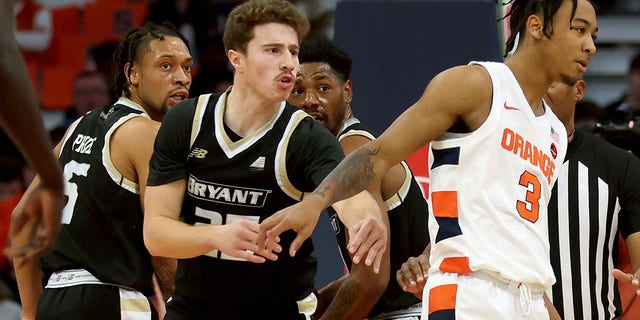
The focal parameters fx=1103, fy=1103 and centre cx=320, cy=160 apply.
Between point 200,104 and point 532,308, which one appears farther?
point 200,104

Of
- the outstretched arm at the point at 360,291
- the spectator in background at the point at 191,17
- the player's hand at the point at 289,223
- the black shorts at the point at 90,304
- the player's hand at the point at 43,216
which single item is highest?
the player's hand at the point at 43,216

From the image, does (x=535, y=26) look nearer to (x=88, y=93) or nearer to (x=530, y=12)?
(x=530, y=12)

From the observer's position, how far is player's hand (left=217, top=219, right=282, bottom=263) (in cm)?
406

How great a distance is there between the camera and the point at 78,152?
5.66m

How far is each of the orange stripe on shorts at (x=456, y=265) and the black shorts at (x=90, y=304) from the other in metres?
1.97

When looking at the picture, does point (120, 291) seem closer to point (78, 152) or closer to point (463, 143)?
point (78, 152)

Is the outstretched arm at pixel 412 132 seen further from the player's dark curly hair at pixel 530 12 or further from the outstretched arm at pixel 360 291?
the outstretched arm at pixel 360 291

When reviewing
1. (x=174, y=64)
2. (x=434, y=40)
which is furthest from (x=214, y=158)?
(x=434, y=40)

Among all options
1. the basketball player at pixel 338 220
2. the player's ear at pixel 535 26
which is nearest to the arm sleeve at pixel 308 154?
the basketball player at pixel 338 220

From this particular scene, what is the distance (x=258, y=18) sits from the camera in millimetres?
4961

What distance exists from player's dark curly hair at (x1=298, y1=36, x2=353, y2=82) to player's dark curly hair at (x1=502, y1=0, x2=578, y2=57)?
2.10m

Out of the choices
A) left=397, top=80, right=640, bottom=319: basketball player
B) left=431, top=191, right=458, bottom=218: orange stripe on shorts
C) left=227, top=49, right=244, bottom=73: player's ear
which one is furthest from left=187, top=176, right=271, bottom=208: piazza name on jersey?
left=397, top=80, right=640, bottom=319: basketball player

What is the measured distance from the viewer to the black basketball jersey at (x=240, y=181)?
185 inches

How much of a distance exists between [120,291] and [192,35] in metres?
6.09
